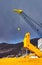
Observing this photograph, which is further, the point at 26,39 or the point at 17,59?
the point at 26,39

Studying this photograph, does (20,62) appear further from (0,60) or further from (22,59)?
(0,60)

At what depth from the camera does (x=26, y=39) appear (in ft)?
29.4

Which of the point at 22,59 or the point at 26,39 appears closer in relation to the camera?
the point at 22,59

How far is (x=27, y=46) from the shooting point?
8.70m

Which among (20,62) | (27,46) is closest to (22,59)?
(20,62)

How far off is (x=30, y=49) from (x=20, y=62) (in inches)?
33.5

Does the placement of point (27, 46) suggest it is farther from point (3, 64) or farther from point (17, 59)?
point (3, 64)

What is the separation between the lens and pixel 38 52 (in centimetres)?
893

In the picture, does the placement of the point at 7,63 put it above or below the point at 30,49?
below

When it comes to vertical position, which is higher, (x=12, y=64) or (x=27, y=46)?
(x=27, y=46)

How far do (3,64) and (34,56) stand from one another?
1478mm

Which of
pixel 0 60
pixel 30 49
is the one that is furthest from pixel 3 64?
pixel 30 49

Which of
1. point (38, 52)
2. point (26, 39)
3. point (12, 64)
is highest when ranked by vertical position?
point (26, 39)

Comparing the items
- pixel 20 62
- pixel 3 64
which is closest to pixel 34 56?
pixel 20 62
